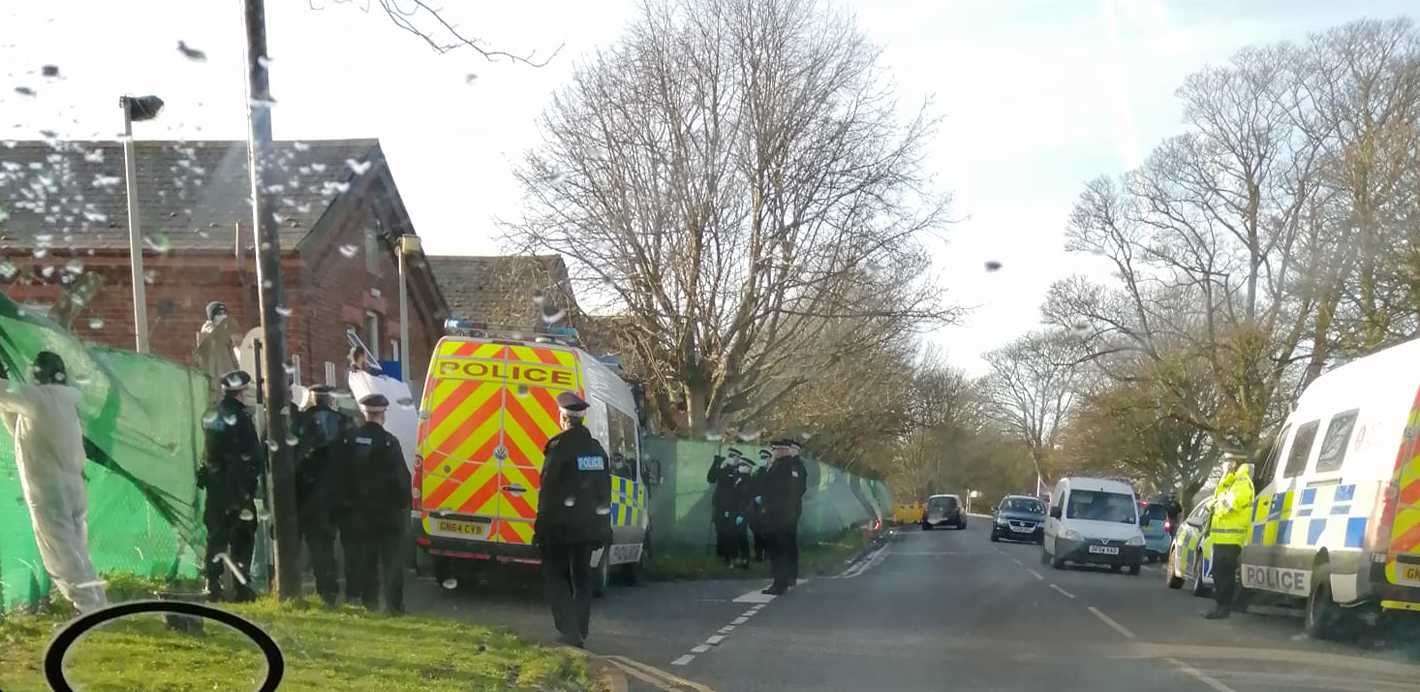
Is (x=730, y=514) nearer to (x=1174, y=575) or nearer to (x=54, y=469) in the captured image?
(x=1174, y=575)

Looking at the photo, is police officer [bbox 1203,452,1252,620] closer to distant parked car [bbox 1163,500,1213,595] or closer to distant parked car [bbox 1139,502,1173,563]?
distant parked car [bbox 1163,500,1213,595]

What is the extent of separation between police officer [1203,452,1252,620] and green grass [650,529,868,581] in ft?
23.6

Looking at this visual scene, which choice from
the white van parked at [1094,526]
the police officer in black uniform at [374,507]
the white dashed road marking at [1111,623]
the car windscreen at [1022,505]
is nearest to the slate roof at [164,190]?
the police officer in black uniform at [374,507]

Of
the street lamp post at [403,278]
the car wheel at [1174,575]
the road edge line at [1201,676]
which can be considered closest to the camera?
the road edge line at [1201,676]

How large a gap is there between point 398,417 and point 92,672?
954 cm

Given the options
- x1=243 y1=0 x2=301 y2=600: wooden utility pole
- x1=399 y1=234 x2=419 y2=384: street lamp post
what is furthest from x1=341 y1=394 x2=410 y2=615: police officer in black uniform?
x1=399 y1=234 x2=419 y2=384: street lamp post

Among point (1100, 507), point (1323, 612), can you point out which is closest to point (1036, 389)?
point (1100, 507)

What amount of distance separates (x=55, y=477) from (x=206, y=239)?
43.5 ft

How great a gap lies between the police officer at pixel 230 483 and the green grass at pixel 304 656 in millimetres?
397

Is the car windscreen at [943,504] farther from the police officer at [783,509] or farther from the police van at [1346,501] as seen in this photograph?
the police van at [1346,501]

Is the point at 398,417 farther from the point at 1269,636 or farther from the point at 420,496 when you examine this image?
the point at 1269,636

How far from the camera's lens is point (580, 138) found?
91.3 ft

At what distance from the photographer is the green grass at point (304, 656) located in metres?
4.82

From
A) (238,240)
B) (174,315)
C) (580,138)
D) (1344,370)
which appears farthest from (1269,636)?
(580,138)
